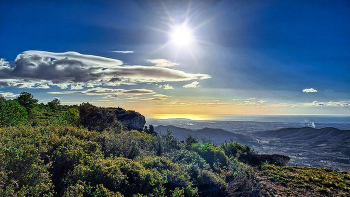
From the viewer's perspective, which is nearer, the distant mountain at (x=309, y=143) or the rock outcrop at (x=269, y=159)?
the rock outcrop at (x=269, y=159)

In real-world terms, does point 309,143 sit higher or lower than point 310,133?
lower

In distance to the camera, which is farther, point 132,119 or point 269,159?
point 132,119

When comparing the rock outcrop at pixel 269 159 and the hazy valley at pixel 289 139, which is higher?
the rock outcrop at pixel 269 159

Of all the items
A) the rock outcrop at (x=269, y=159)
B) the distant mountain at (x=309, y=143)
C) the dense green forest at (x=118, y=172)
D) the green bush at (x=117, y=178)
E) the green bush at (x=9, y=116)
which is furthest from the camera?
the distant mountain at (x=309, y=143)

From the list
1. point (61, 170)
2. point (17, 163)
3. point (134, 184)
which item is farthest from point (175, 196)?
point (17, 163)

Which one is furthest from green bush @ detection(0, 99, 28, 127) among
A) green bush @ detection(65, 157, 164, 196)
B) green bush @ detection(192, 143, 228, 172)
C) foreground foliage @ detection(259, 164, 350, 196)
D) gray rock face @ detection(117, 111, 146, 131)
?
foreground foliage @ detection(259, 164, 350, 196)

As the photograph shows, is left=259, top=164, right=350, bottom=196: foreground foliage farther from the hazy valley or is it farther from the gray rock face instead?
the hazy valley

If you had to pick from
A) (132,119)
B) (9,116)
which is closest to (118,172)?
(9,116)

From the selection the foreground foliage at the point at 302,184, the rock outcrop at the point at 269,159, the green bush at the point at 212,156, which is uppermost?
the green bush at the point at 212,156

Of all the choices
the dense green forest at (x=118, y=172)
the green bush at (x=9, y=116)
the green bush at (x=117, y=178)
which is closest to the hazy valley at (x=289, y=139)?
the green bush at (x=9, y=116)

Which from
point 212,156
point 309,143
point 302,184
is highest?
point 212,156

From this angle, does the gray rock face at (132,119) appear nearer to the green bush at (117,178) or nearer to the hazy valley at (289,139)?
the green bush at (117,178)

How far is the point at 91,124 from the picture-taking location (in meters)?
16.1

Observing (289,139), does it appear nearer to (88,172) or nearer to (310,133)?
(310,133)
